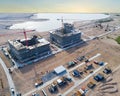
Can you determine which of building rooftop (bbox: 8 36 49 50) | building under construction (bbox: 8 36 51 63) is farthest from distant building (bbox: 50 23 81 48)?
building under construction (bbox: 8 36 51 63)

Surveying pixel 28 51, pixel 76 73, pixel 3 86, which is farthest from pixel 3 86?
pixel 76 73

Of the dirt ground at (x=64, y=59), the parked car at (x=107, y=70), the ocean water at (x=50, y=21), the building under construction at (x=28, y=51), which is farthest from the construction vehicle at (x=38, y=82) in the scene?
the ocean water at (x=50, y=21)

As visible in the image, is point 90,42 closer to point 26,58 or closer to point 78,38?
point 78,38

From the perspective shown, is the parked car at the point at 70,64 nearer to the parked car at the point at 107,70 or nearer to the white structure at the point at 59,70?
the white structure at the point at 59,70

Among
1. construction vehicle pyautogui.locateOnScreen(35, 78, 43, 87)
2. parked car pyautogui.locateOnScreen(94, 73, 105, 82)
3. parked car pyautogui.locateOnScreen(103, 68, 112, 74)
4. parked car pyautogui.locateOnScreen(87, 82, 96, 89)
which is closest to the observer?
parked car pyautogui.locateOnScreen(87, 82, 96, 89)

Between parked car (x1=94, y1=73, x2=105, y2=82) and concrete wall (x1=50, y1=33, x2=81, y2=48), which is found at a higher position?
concrete wall (x1=50, y1=33, x2=81, y2=48)

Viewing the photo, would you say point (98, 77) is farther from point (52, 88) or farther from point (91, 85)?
point (52, 88)

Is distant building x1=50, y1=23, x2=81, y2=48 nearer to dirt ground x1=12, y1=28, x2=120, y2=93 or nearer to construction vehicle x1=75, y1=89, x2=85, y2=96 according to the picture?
dirt ground x1=12, y1=28, x2=120, y2=93

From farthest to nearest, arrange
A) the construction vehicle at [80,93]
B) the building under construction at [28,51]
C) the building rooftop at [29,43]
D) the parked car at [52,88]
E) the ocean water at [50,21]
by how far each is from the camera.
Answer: the ocean water at [50,21]
the building rooftop at [29,43]
the building under construction at [28,51]
the parked car at [52,88]
the construction vehicle at [80,93]
